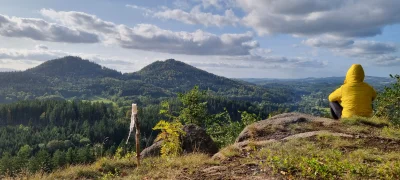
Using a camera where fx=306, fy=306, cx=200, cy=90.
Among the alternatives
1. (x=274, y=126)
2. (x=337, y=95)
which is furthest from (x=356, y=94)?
(x=274, y=126)

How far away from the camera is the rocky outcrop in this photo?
11781mm

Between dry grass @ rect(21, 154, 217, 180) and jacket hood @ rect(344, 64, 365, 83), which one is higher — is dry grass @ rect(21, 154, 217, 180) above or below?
below

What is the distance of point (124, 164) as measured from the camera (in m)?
8.66

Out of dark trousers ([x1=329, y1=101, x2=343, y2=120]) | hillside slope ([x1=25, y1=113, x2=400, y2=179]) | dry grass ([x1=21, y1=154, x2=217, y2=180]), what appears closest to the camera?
hillside slope ([x1=25, y1=113, x2=400, y2=179])

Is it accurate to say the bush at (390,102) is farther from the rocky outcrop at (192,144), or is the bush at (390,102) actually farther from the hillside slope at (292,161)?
the rocky outcrop at (192,144)

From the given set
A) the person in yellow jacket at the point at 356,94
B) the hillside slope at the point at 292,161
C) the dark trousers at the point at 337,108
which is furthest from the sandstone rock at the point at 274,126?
the dark trousers at the point at 337,108

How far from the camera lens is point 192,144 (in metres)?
12.2

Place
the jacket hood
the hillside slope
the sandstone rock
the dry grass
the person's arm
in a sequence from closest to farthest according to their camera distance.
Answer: the hillside slope → the dry grass → the sandstone rock → the jacket hood → the person's arm

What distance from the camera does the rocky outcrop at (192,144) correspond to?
1178 centimetres

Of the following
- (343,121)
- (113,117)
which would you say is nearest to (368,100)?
(343,121)

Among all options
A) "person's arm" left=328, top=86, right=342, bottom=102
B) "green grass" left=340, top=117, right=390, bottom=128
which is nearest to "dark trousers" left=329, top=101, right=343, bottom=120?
"person's arm" left=328, top=86, right=342, bottom=102

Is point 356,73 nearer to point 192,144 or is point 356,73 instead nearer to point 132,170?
point 192,144

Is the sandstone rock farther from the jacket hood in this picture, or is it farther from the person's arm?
the jacket hood

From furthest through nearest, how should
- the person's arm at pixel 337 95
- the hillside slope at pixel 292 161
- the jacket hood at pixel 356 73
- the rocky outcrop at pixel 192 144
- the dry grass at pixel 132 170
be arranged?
the rocky outcrop at pixel 192 144 < the person's arm at pixel 337 95 < the jacket hood at pixel 356 73 < the dry grass at pixel 132 170 < the hillside slope at pixel 292 161
